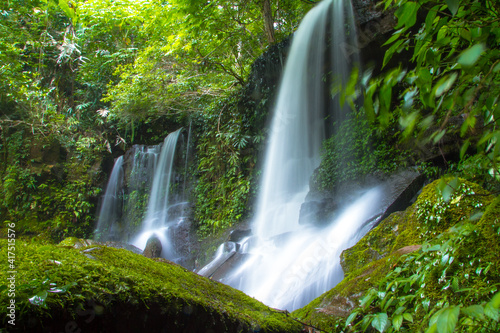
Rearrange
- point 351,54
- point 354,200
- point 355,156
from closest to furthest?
point 354,200 < point 351,54 < point 355,156

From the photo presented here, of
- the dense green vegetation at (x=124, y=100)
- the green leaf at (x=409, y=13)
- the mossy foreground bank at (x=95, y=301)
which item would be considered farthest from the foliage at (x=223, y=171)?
the green leaf at (x=409, y=13)

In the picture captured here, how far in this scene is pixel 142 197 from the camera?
13.5 meters

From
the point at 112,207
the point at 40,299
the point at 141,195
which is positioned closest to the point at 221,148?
the point at 141,195

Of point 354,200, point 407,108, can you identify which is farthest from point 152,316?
point 354,200

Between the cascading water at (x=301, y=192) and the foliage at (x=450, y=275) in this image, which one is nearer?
the foliage at (x=450, y=275)

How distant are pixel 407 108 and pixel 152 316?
1.32 metres

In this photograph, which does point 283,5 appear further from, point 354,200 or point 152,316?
point 152,316

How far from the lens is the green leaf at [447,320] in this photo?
2.83 ft

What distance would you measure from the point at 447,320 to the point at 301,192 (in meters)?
8.70

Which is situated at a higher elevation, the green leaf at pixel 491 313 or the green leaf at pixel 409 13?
the green leaf at pixel 409 13

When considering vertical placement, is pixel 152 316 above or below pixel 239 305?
above

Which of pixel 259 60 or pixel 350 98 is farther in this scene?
pixel 259 60

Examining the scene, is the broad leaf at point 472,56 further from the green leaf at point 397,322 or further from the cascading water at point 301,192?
the cascading water at point 301,192

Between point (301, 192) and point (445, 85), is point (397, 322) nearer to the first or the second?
point (445, 85)
